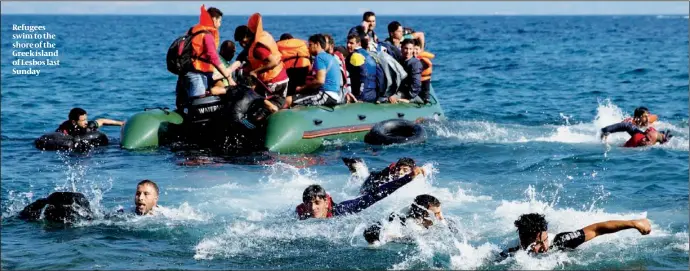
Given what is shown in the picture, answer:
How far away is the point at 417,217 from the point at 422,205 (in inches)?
5.2

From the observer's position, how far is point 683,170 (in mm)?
12578

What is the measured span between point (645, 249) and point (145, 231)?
15.7 ft

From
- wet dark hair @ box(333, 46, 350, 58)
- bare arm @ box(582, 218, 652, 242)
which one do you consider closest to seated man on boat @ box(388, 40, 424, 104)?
wet dark hair @ box(333, 46, 350, 58)

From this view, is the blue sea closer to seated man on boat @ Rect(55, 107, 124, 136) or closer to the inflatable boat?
the inflatable boat

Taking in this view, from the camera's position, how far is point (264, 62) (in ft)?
44.5

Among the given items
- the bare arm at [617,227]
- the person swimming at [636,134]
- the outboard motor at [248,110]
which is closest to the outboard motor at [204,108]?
the outboard motor at [248,110]

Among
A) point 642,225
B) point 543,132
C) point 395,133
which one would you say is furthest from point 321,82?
point 642,225

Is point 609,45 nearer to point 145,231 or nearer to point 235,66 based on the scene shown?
point 235,66

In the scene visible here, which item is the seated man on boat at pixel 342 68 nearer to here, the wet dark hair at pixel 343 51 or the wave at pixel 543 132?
the wet dark hair at pixel 343 51

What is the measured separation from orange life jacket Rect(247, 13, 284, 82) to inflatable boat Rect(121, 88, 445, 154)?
16.1 inches

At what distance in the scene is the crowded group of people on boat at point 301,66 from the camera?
1326 cm

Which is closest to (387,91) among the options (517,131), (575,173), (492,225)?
(517,131)

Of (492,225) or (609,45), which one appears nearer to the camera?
(492,225)

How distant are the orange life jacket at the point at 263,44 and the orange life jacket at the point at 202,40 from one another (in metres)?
0.56
